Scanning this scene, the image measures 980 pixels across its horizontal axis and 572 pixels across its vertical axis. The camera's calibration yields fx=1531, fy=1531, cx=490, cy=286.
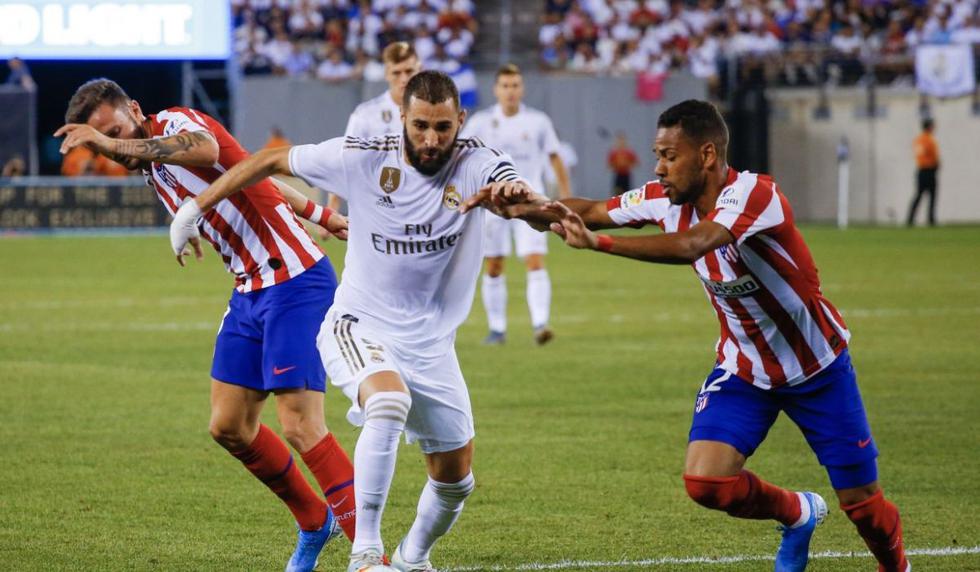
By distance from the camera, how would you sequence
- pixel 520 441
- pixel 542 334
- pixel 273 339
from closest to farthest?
pixel 273 339 < pixel 520 441 < pixel 542 334

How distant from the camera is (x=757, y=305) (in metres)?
5.81

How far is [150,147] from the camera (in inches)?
240

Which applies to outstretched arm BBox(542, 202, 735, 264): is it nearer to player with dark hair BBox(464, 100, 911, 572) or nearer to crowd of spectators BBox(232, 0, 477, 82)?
player with dark hair BBox(464, 100, 911, 572)

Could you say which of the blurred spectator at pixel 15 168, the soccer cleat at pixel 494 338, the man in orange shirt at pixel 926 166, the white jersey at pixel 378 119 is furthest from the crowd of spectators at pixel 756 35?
the white jersey at pixel 378 119

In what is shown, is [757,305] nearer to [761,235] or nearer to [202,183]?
[761,235]

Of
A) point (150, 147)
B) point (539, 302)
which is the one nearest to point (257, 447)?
point (150, 147)

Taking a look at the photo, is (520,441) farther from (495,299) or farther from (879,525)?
(495,299)

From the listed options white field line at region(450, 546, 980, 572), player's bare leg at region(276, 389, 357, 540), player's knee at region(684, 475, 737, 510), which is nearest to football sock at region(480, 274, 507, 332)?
white field line at region(450, 546, 980, 572)

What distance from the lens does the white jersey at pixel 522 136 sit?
15148mm

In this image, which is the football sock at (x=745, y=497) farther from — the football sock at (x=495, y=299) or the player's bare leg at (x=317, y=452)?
the football sock at (x=495, y=299)

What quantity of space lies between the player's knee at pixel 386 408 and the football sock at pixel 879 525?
1732 millimetres

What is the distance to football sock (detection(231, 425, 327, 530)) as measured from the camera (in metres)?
6.35

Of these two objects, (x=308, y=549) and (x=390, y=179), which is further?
(x=308, y=549)

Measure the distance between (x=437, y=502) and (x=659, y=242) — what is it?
143 cm
